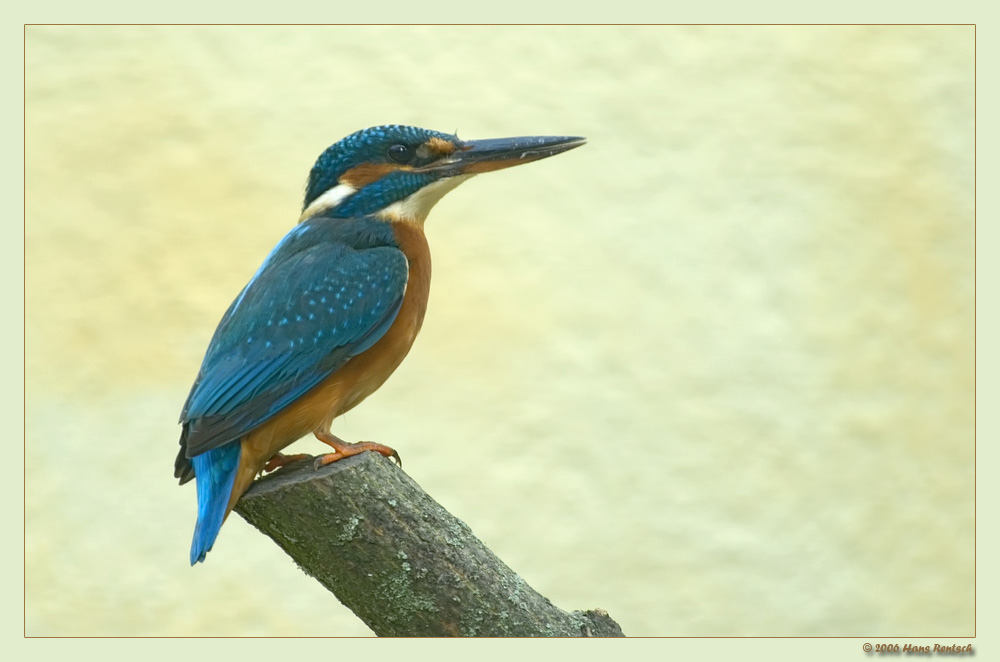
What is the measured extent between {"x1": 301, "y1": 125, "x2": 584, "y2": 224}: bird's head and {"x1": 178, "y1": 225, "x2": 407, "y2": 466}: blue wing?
140 mm

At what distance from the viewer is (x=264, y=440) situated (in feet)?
6.57

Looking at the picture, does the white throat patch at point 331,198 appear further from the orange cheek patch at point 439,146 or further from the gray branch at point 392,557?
the gray branch at point 392,557

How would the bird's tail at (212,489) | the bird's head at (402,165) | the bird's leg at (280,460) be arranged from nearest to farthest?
the bird's tail at (212,489) → the bird's leg at (280,460) → the bird's head at (402,165)

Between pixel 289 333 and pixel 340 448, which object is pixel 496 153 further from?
pixel 340 448

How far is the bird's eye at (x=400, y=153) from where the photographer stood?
2281mm

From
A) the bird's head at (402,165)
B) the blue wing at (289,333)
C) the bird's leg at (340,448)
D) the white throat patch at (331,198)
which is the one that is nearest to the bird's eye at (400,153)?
the bird's head at (402,165)

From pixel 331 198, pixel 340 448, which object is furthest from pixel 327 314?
pixel 331 198

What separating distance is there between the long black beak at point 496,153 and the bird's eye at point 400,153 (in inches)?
2.0

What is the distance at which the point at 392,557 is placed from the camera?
186 centimetres

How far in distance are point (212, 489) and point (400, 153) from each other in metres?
0.92

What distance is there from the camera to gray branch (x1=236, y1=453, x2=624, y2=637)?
1.86 m

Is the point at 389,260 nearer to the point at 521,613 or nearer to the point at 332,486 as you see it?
the point at 332,486

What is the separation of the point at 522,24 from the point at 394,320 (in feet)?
6.80

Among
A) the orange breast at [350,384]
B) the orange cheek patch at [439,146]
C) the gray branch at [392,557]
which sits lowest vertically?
the gray branch at [392,557]
